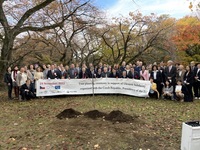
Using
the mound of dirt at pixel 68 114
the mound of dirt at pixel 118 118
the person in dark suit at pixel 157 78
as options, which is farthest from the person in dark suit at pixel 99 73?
the mound of dirt at pixel 118 118

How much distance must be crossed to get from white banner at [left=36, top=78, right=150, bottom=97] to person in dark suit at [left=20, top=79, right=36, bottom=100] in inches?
15.5

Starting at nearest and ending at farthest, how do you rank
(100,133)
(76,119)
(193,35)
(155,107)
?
(100,133), (76,119), (155,107), (193,35)

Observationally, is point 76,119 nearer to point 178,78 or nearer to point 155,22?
point 178,78

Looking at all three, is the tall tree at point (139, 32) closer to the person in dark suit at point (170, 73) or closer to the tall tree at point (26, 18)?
the tall tree at point (26, 18)

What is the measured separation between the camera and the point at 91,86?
12.6 m

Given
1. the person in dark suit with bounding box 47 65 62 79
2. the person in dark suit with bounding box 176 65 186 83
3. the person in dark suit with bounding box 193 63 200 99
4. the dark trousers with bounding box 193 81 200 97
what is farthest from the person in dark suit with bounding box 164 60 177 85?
the person in dark suit with bounding box 47 65 62 79

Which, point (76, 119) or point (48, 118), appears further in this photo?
point (48, 118)

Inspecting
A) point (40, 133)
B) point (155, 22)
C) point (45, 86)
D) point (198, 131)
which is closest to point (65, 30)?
point (155, 22)

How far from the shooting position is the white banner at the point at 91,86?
40.0 ft

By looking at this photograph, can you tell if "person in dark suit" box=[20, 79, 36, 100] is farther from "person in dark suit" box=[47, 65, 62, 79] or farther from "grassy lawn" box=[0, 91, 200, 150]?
"grassy lawn" box=[0, 91, 200, 150]

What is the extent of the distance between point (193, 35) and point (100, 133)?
86.2ft

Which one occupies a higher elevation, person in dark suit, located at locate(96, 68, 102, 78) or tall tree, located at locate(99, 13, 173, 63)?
tall tree, located at locate(99, 13, 173, 63)

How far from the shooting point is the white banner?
40.0 ft

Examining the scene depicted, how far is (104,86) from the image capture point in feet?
41.8
